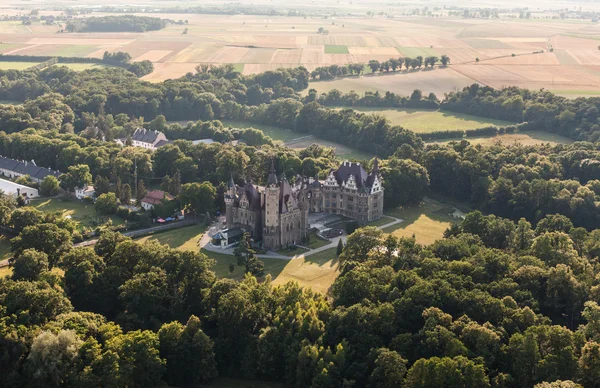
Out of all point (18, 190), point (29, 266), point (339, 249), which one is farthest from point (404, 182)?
point (18, 190)

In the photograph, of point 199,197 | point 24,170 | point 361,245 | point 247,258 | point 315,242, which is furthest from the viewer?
point 24,170

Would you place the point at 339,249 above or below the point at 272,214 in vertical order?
below

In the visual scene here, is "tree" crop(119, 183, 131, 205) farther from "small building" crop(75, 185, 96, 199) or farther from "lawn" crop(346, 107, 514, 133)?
"lawn" crop(346, 107, 514, 133)

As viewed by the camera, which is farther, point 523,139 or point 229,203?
point 523,139

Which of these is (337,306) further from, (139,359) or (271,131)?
(271,131)

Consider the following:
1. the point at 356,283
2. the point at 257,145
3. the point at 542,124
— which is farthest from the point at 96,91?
the point at 356,283

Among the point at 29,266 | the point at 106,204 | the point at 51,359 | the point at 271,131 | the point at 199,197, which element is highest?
the point at 29,266

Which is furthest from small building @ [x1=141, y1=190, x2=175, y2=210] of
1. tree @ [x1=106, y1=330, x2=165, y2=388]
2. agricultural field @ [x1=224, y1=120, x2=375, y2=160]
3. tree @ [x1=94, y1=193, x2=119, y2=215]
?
tree @ [x1=106, y1=330, x2=165, y2=388]

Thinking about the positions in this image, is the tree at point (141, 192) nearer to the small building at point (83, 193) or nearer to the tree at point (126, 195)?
the tree at point (126, 195)

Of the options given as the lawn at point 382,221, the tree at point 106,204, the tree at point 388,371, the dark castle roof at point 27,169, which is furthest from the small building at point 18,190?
the tree at point 388,371
